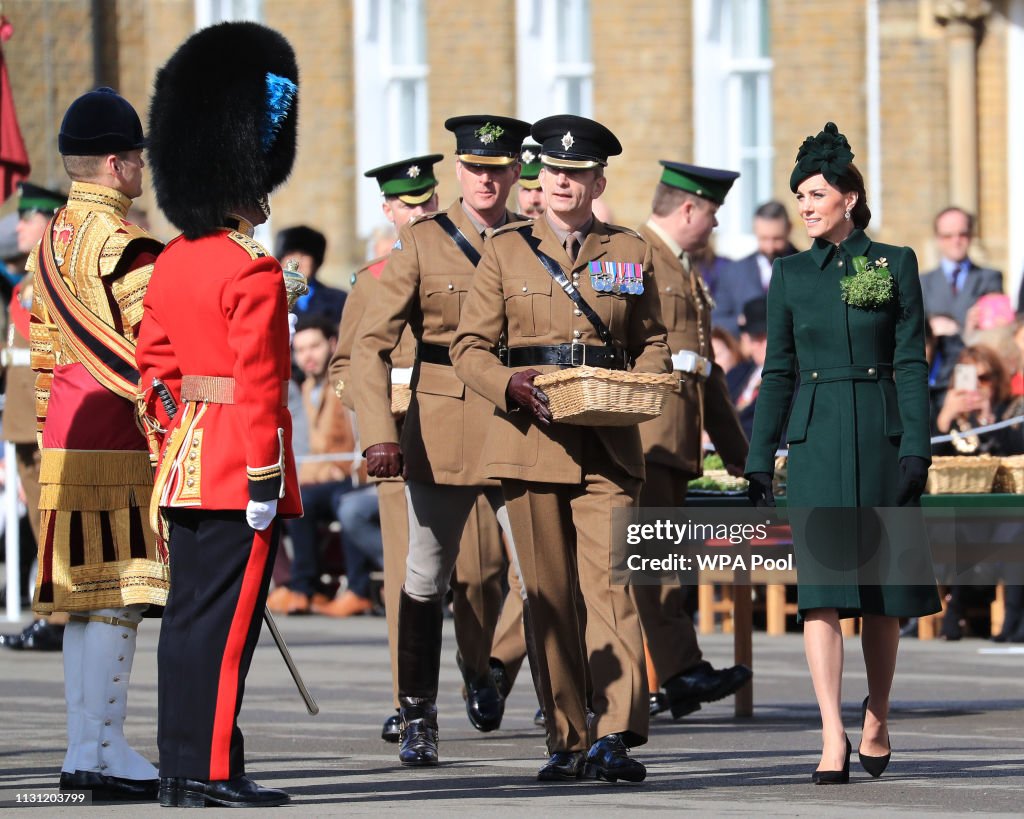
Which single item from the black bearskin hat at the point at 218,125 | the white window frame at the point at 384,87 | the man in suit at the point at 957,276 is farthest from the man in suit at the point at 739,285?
the white window frame at the point at 384,87

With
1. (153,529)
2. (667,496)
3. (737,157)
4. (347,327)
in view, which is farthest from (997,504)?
(737,157)

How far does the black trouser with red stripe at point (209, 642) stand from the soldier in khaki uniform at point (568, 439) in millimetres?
1099

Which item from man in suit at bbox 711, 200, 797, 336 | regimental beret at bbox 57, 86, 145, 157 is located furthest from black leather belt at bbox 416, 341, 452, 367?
man in suit at bbox 711, 200, 797, 336

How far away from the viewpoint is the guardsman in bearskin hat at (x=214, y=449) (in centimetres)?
787

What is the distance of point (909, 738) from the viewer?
10.1 metres

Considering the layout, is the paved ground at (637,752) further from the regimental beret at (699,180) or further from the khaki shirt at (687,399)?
the regimental beret at (699,180)

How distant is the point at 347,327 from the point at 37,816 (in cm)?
331

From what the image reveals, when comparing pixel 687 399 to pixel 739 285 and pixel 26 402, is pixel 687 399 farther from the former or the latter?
Answer: pixel 739 285

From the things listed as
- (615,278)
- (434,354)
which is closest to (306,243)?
(434,354)

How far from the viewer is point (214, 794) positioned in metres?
7.88

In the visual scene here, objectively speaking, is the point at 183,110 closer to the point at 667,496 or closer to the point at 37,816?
the point at 37,816

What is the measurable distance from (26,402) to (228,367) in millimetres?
6581

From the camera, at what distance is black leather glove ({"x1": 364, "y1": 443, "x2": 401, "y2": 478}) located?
9.18 m

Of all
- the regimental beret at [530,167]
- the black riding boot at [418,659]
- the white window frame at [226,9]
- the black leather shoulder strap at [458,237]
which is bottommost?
the black riding boot at [418,659]
